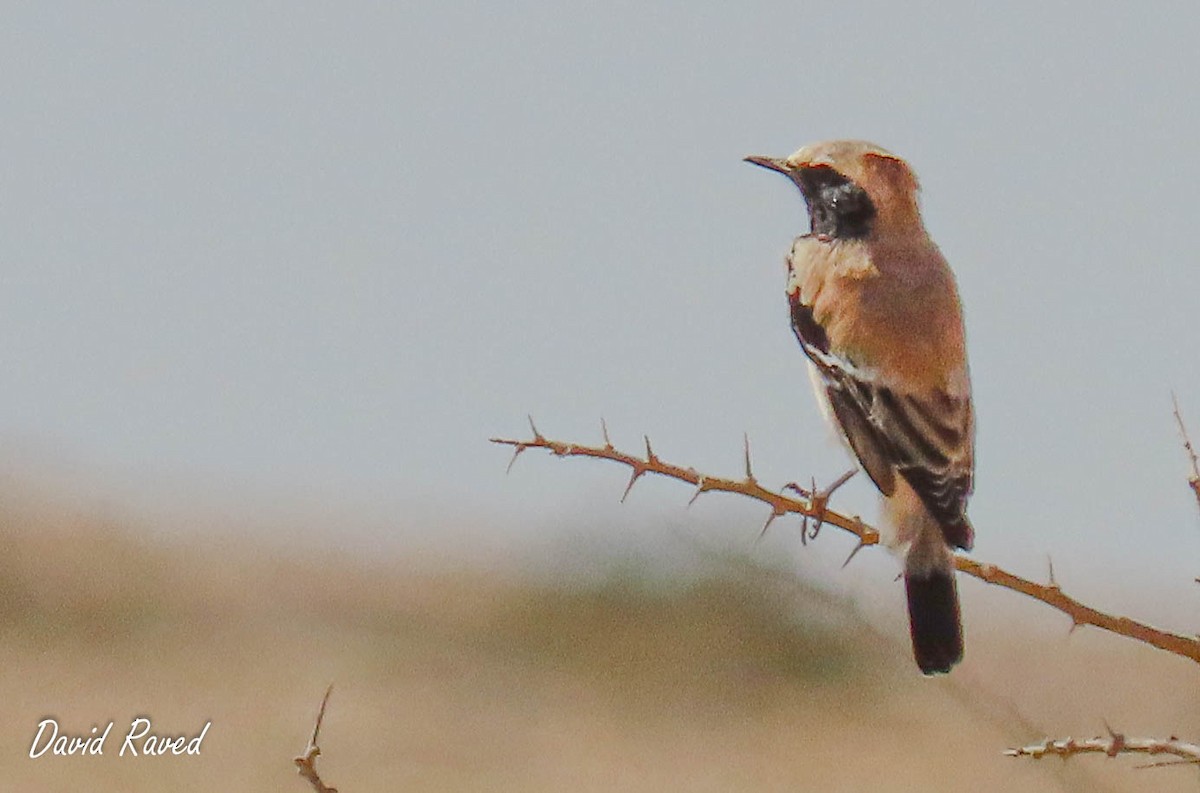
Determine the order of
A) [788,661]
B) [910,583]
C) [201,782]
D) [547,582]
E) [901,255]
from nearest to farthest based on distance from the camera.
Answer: [910,583] → [901,255] → [201,782] → [788,661] → [547,582]

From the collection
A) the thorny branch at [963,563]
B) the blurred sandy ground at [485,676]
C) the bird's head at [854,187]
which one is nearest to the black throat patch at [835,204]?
the bird's head at [854,187]

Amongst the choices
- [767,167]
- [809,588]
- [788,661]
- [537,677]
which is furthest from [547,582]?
[809,588]

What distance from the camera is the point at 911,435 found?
443cm

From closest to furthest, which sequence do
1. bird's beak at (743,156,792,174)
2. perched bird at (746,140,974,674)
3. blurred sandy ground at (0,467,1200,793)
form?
perched bird at (746,140,974,674) < bird's beak at (743,156,792,174) < blurred sandy ground at (0,467,1200,793)

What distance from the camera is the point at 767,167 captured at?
493 cm

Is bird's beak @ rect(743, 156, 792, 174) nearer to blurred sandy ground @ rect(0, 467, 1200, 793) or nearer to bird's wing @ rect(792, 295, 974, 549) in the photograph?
bird's wing @ rect(792, 295, 974, 549)

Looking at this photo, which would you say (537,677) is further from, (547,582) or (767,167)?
(767,167)

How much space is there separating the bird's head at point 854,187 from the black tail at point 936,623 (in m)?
1.10

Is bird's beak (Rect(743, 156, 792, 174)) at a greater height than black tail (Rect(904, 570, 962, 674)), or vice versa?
bird's beak (Rect(743, 156, 792, 174))

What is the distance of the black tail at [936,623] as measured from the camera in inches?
162

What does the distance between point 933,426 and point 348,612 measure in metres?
9.96

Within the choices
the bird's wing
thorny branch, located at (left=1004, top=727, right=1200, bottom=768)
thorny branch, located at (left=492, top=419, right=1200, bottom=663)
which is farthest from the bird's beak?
thorny branch, located at (left=1004, top=727, right=1200, bottom=768)

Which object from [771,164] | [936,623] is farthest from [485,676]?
[936,623]

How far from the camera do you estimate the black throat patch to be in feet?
15.7
